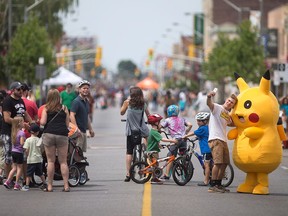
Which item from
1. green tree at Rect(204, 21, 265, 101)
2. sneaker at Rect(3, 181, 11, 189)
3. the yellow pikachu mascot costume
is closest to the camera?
the yellow pikachu mascot costume

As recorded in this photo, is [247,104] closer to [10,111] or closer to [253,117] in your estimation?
[253,117]

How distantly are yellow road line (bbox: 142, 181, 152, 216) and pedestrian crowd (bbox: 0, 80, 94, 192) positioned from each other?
4.27 ft

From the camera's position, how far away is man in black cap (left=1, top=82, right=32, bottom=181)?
18469 millimetres

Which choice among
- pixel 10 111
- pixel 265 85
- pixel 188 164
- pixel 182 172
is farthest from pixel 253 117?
pixel 10 111

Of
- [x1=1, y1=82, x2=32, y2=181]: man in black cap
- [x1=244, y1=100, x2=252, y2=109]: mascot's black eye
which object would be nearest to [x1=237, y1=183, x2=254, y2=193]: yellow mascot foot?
[x1=244, y1=100, x2=252, y2=109]: mascot's black eye

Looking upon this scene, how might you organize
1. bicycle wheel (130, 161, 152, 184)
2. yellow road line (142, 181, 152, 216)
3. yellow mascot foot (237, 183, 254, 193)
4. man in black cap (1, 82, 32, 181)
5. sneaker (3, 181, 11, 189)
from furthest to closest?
bicycle wheel (130, 161, 152, 184), man in black cap (1, 82, 32, 181), sneaker (3, 181, 11, 189), yellow mascot foot (237, 183, 254, 193), yellow road line (142, 181, 152, 216)

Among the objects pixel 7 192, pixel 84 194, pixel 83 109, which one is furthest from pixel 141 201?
pixel 83 109

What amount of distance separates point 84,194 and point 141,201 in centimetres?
161

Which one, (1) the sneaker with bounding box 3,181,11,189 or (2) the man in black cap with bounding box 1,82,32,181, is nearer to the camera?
(1) the sneaker with bounding box 3,181,11,189

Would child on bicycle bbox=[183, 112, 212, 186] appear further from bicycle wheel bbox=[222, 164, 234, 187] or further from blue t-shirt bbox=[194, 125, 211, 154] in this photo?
bicycle wheel bbox=[222, 164, 234, 187]

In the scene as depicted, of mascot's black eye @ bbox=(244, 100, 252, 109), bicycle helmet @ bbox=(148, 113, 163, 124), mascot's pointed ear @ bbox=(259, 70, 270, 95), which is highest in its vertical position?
mascot's pointed ear @ bbox=(259, 70, 270, 95)

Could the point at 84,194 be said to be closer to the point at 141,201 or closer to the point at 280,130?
the point at 141,201

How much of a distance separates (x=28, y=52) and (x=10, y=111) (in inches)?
1616

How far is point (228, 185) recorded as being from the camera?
60.9ft
